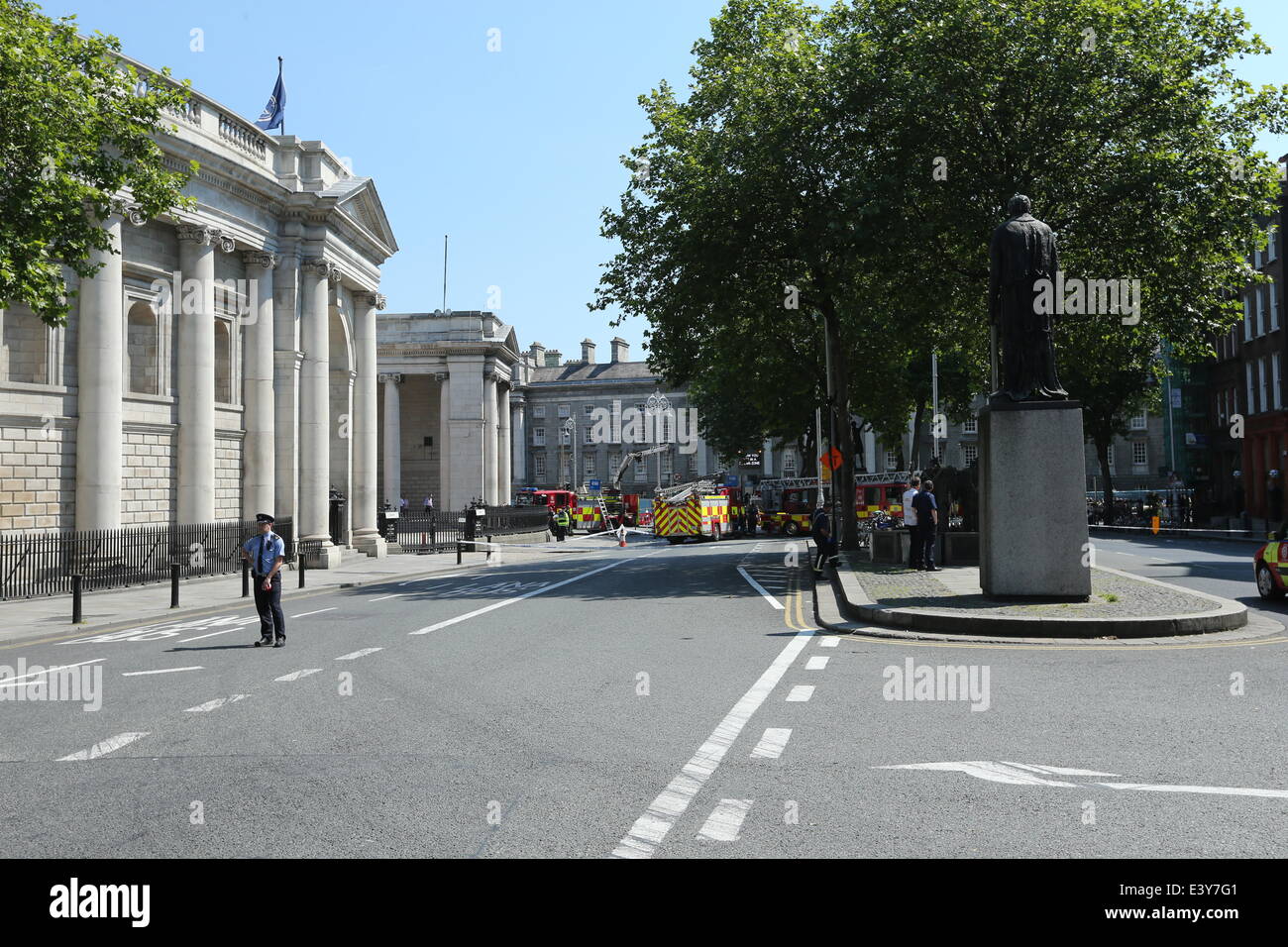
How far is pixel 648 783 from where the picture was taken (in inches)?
232

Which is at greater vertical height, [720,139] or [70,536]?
[720,139]

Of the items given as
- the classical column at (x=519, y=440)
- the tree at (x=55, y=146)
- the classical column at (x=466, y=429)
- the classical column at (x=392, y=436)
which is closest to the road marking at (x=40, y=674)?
the tree at (x=55, y=146)

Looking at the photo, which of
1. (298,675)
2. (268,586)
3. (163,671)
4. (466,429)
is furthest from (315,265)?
(466,429)

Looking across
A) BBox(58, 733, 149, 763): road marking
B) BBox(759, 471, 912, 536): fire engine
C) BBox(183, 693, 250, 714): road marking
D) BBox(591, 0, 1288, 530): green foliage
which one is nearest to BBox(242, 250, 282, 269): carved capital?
BBox(591, 0, 1288, 530): green foliage

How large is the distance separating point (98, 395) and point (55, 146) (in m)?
11.4

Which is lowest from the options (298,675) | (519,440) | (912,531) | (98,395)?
(298,675)

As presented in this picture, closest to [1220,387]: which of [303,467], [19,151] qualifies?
[303,467]

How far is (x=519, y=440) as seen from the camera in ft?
352

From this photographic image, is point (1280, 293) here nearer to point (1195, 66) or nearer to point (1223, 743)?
point (1195, 66)

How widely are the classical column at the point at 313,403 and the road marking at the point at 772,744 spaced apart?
29.4 meters

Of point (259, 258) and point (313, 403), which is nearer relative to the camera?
point (259, 258)

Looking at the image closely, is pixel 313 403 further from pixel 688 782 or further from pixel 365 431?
pixel 688 782
